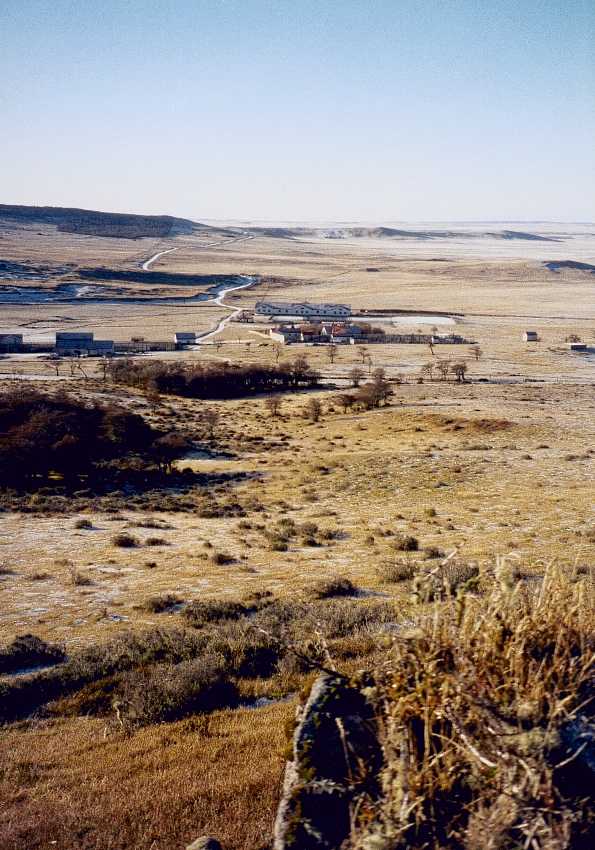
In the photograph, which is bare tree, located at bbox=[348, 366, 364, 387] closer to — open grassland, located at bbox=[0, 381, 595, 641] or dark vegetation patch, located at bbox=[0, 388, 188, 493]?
open grassland, located at bbox=[0, 381, 595, 641]

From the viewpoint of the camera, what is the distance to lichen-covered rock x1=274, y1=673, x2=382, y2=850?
4.08 m

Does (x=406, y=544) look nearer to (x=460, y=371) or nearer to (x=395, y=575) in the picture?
(x=395, y=575)

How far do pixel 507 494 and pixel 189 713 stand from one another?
51.9ft

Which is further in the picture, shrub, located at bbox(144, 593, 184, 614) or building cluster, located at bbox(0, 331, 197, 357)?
building cluster, located at bbox(0, 331, 197, 357)

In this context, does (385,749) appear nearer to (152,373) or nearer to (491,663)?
(491,663)

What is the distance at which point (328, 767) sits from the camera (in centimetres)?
433

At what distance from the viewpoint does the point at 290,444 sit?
33.4m

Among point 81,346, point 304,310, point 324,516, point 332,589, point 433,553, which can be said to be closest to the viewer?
point 332,589

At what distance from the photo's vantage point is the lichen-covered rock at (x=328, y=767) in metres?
4.08

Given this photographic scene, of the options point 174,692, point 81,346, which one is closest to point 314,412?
point 174,692

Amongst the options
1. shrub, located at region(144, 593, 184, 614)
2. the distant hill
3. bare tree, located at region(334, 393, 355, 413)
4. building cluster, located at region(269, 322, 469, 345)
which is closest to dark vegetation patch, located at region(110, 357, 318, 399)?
bare tree, located at region(334, 393, 355, 413)

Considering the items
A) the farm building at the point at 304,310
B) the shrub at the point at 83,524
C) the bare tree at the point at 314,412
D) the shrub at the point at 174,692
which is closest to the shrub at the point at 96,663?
the shrub at the point at 174,692

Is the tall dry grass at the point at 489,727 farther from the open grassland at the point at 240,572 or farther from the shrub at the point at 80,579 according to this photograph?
the shrub at the point at 80,579

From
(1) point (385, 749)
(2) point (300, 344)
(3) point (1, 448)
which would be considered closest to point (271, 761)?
(1) point (385, 749)
